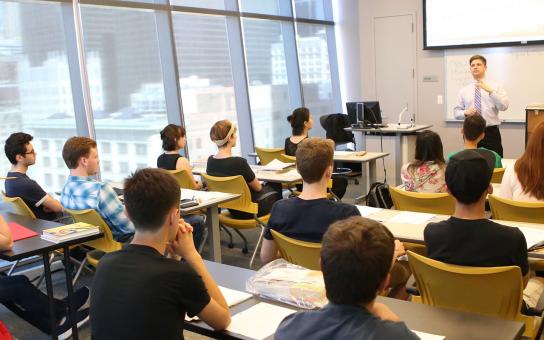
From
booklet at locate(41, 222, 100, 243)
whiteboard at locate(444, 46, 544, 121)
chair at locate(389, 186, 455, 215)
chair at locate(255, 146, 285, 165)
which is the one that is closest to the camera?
booklet at locate(41, 222, 100, 243)

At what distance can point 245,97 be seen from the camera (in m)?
8.07

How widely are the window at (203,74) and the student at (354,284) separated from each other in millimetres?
5950

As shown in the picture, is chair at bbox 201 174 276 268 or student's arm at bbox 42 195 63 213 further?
Answer: chair at bbox 201 174 276 268

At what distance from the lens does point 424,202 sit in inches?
138

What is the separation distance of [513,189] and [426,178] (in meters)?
0.63

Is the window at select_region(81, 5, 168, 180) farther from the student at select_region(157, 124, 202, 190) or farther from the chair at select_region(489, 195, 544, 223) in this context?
the chair at select_region(489, 195, 544, 223)

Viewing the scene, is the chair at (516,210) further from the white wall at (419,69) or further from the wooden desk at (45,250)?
the white wall at (419,69)

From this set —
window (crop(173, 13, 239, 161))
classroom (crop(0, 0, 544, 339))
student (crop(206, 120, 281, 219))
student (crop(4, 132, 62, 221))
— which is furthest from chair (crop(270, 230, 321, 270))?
window (crop(173, 13, 239, 161))

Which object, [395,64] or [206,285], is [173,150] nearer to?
[206,285]

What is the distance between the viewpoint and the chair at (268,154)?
6.15m

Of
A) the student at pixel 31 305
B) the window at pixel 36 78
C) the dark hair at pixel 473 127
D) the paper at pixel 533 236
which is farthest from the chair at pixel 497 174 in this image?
the window at pixel 36 78

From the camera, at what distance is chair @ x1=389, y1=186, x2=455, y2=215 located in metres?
3.42

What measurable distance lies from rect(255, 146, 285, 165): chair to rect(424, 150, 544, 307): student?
153 inches

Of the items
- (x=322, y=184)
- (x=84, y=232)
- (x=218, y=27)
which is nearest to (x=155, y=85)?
(x=218, y=27)
